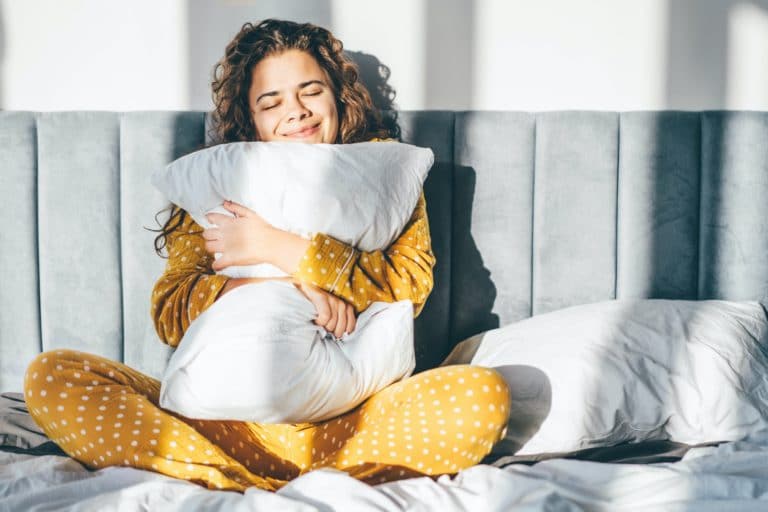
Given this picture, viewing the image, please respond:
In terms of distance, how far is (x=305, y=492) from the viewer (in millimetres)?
973

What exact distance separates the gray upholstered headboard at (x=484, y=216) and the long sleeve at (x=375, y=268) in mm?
167

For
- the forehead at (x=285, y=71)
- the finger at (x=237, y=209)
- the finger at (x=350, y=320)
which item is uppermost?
the forehead at (x=285, y=71)

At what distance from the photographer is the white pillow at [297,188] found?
123cm

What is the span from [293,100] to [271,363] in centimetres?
53

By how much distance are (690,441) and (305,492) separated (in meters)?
0.61

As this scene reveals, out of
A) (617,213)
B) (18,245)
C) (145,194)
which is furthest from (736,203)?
(18,245)

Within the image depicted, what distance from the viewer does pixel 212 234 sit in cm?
127

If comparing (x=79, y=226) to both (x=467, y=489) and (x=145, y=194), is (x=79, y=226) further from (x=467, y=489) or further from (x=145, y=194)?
(x=467, y=489)

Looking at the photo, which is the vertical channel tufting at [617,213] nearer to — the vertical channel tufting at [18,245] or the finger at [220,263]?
the finger at [220,263]

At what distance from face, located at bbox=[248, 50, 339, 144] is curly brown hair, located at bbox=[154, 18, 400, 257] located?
1.0 inches

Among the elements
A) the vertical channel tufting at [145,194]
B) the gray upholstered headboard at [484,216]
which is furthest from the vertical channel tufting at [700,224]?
the vertical channel tufting at [145,194]

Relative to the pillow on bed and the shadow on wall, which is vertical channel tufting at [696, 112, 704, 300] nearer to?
the pillow on bed

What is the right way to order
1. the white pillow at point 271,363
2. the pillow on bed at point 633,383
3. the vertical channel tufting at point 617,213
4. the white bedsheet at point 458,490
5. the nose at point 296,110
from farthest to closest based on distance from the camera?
the vertical channel tufting at point 617,213 < the nose at point 296,110 < the pillow on bed at point 633,383 < the white pillow at point 271,363 < the white bedsheet at point 458,490

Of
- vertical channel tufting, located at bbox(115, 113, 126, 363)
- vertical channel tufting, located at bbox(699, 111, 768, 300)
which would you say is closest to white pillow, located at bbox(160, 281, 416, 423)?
vertical channel tufting, located at bbox(115, 113, 126, 363)
